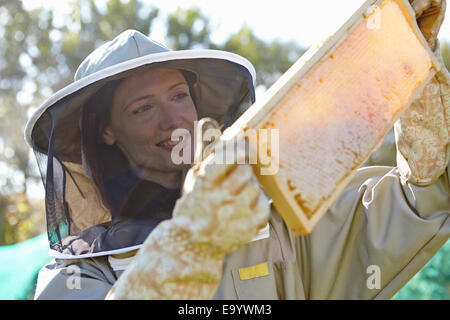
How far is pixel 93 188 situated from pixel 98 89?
1.65ft

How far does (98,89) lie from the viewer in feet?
9.46

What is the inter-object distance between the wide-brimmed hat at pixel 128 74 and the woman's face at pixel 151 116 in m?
0.11

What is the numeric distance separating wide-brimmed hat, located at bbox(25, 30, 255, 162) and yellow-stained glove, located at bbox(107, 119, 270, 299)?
1.24 m

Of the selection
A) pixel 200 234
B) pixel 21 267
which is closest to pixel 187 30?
pixel 21 267

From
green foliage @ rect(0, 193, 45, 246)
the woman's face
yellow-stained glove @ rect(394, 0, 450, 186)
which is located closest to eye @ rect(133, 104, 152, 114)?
the woman's face

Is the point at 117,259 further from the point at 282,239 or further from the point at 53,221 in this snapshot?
the point at 282,239

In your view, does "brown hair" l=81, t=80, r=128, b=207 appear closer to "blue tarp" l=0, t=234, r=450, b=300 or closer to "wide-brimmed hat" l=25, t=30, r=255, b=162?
"wide-brimmed hat" l=25, t=30, r=255, b=162

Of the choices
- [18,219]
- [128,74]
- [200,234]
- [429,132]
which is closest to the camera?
[200,234]

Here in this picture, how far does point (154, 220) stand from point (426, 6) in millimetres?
1452

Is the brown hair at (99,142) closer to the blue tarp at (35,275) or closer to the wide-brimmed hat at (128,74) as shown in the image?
the wide-brimmed hat at (128,74)

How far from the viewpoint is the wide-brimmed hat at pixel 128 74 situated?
2713 mm

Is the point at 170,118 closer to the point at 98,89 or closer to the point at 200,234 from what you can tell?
the point at 98,89

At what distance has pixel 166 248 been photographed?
1.64 m

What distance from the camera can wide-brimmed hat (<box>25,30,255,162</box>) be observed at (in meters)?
2.71
